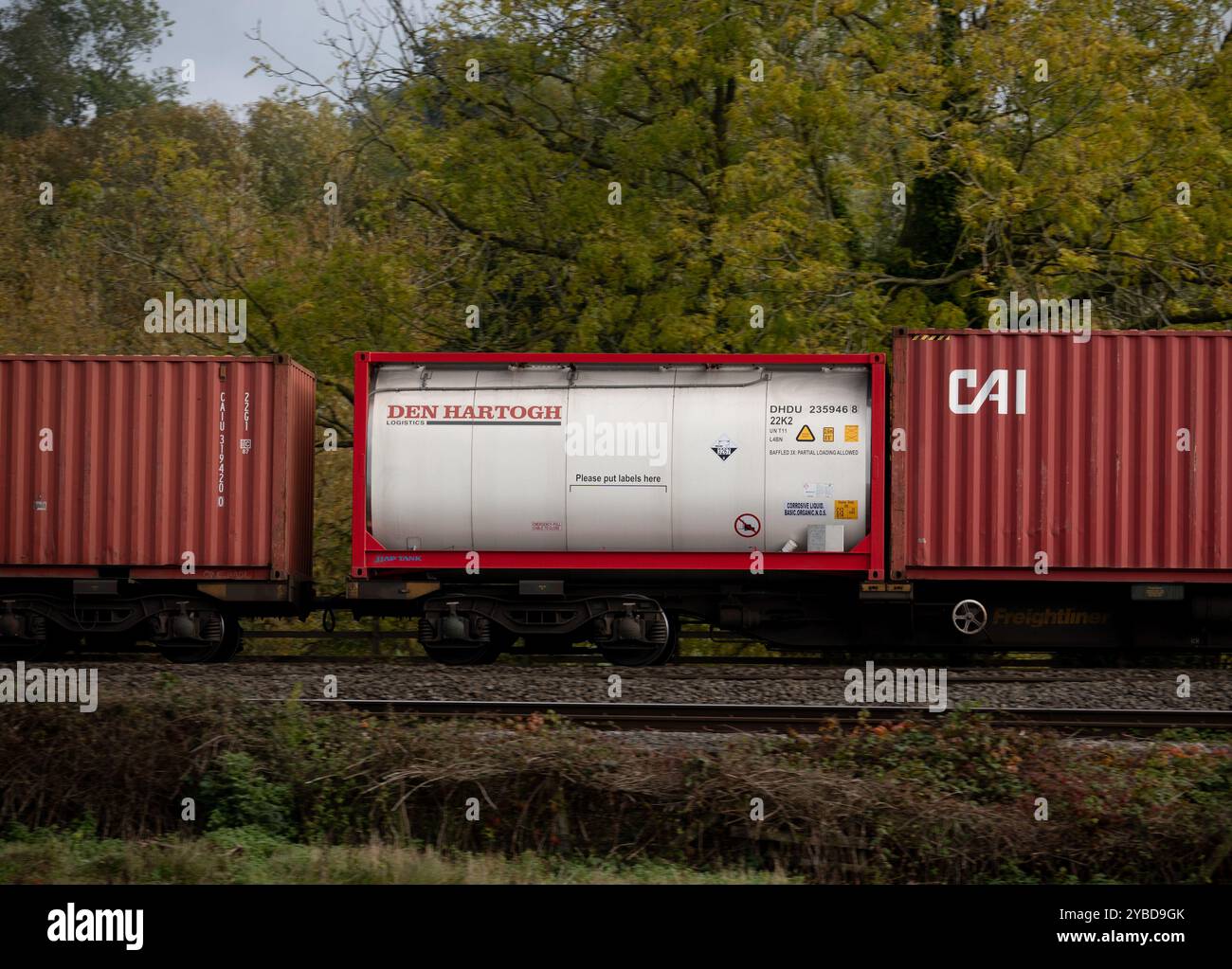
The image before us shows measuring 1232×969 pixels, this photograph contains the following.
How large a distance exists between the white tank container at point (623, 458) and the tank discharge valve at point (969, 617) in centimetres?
148

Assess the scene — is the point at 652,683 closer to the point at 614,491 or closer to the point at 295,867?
the point at 614,491

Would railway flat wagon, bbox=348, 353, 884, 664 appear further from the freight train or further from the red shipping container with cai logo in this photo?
the red shipping container with cai logo

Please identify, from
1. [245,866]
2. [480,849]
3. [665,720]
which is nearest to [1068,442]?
[665,720]

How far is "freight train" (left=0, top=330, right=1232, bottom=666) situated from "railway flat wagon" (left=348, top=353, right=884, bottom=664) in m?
0.03

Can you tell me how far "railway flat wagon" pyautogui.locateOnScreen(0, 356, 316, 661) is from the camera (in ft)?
43.7

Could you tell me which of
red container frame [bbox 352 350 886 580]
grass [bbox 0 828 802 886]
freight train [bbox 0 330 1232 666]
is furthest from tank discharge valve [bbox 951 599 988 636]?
grass [bbox 0 828 802 886]

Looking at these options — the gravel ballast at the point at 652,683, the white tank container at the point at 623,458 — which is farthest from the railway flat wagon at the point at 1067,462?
the gravel ballast at the point at 652,683

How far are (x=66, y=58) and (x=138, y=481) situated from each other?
91.3 feet

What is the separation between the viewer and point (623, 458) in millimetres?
12883

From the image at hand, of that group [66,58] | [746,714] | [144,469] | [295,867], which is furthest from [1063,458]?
[66,58]

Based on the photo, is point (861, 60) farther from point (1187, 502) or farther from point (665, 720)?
point (665, 720)

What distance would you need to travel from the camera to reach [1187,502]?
12500 millimetres

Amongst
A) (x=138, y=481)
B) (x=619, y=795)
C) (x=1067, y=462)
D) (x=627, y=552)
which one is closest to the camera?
(x=619, y=795)

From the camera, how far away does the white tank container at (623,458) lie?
12.8 m
